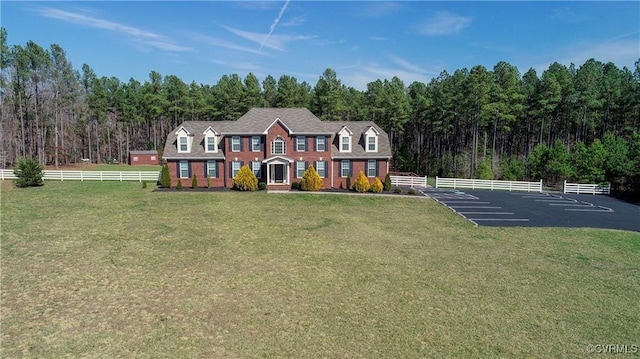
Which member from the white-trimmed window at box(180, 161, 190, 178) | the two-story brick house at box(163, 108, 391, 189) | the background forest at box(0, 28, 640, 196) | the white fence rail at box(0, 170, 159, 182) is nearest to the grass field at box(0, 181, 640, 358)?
the white-trimmed window at box(180, 161, 190, 178)

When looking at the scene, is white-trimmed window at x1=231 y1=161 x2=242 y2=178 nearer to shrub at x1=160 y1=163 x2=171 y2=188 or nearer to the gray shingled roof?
the gray shingled roof

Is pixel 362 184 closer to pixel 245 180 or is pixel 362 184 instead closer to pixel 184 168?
pixel 245 180

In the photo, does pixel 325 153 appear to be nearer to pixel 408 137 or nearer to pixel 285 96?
pixel 285 96

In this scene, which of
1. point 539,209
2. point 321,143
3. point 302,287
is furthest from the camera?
point 321,143

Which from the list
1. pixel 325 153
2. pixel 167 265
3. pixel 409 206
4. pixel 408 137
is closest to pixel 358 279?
pixel 167 265

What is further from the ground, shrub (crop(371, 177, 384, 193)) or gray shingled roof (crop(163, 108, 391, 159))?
gray shingled roof (crop(163, 108, 391, 159))

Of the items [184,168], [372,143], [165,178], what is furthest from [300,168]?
[165,178]

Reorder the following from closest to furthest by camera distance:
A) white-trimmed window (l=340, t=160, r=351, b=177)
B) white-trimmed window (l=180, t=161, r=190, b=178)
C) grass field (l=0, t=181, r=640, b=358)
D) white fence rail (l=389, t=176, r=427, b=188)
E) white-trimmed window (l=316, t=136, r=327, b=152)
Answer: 1. grass field (l=0, t=181, r=640, b=358)
2. white-trimmed window (l=180, t=161, r=190, b=178)
3. white-trimmed window (l=316, t=136, r=327, b=152)
4. white-trimmed window (l=340, t=160, r=351, b=177)
5. white fence rail (l=389, t=176, r=427, b=188)
